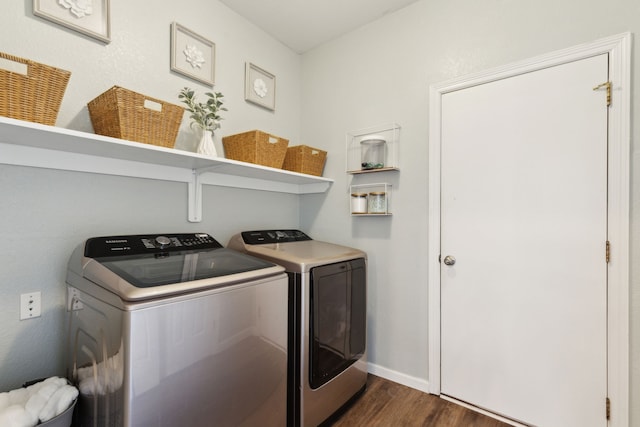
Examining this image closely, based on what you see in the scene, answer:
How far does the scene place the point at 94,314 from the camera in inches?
43.7

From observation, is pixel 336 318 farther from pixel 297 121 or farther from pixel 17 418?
pixel 297 121

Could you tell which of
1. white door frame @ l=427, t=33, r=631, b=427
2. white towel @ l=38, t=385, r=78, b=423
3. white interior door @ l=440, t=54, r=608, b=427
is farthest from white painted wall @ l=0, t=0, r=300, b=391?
white door frame @ l=427, t=33, r=631, b=427

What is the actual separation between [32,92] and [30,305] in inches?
35.7

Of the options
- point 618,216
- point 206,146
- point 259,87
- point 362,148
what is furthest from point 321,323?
point 259,87

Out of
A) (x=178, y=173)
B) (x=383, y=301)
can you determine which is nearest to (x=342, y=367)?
(x=383, y=301)

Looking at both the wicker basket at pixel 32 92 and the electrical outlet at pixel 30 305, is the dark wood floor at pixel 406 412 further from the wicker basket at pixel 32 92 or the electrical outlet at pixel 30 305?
the wicker basket at pixel 32 92

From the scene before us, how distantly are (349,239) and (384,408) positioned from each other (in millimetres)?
1162

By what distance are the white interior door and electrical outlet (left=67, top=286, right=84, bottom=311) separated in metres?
1.97

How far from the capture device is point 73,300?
4.22ft

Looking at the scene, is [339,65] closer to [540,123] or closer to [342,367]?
[540,123]

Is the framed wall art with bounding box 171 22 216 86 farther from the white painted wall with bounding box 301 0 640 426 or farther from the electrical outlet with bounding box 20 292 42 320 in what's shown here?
the electrical outlet with bounding box 20 292 42 320

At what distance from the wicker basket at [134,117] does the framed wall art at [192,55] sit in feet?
1.82

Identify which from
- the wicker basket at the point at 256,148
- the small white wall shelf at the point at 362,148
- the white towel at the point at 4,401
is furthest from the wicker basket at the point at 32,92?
the small white wall shelf at the point at 362,148

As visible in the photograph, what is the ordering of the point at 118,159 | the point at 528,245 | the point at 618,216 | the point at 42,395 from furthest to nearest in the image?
the point at 528,245, the point at 118,159, the point at 618,216, the point at 42,395
